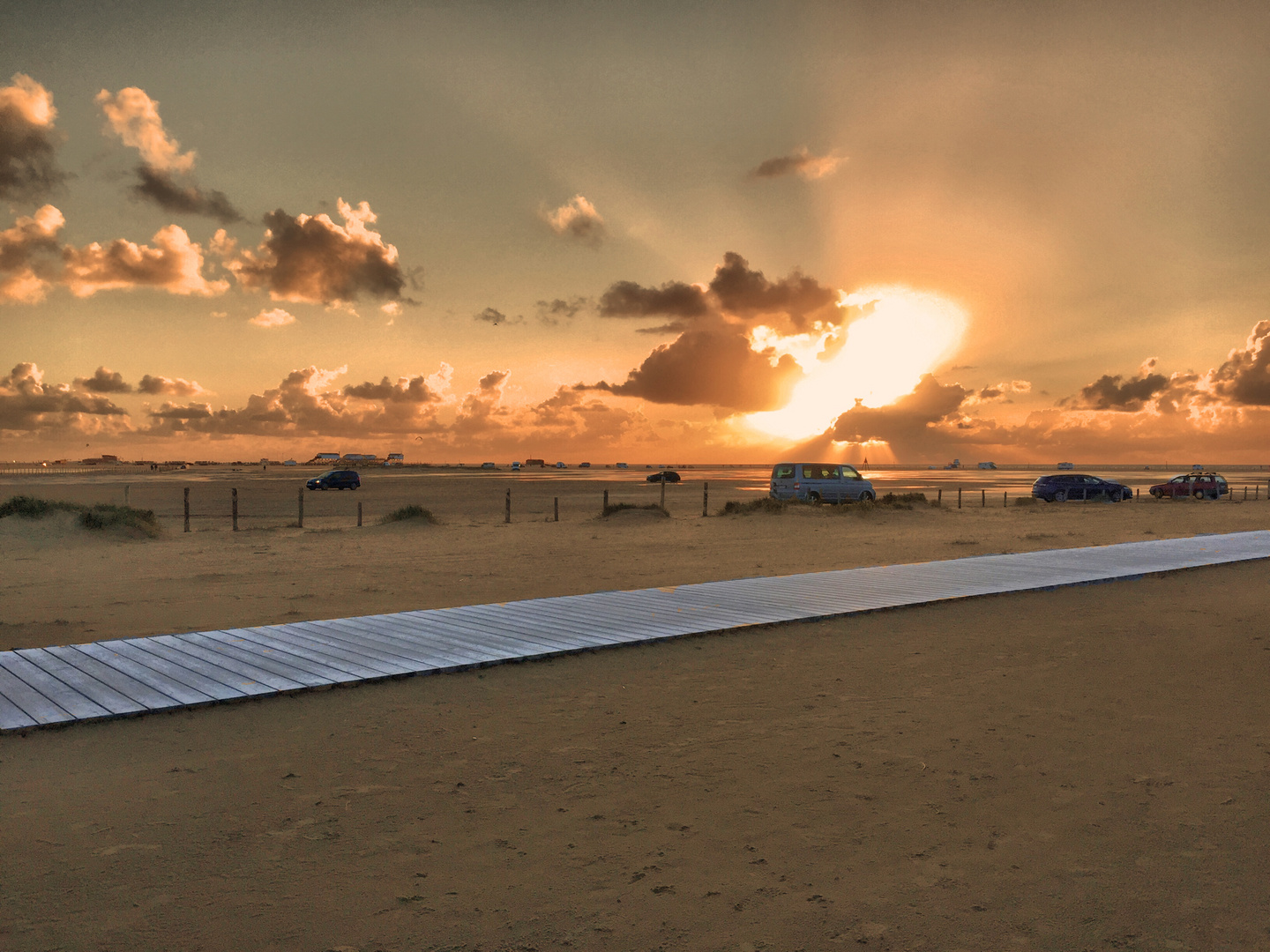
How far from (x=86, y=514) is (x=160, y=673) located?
16.2 metres

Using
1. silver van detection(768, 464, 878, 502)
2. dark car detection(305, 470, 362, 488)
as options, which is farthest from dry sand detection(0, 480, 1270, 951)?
dark car detection(305, 470, 362, 488)

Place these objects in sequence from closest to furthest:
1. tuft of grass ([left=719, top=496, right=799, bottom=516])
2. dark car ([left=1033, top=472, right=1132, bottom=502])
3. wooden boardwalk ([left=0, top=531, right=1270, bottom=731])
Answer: wooden boardwalk ([left=0, top=531, right=1270, bottom=731]), tuft of grass ([left=719, top=496, right=799, bottom=516]), dark car ([left=1033, top=472, right=1132, bottom=502])

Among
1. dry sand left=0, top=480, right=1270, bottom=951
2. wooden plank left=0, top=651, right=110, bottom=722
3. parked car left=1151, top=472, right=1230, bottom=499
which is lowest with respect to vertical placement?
dry sand left=0, top=480, right=1270, bottom=951

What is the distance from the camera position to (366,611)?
10820 millimetres

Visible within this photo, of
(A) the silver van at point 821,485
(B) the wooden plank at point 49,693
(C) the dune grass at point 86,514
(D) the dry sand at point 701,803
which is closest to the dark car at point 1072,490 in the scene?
(A) the silver van at point 821,485

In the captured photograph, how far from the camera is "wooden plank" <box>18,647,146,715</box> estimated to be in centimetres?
632

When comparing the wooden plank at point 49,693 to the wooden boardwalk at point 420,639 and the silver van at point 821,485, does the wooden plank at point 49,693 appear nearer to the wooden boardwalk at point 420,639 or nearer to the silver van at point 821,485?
the wooden boardwalk at point 420,639

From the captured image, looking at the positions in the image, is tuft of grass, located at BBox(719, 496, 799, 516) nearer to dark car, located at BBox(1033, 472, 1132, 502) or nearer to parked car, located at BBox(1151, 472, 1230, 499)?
dark car, located at BBox(1033, 472, 1132, 502)

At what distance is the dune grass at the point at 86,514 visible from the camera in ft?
66.1

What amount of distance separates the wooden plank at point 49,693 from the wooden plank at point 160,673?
0.48m

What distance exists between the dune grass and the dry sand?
12.3 m

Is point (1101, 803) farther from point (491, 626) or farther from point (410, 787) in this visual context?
point (491, 626)

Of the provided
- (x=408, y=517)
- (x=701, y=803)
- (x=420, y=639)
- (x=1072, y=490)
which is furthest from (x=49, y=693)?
(x=1072, y=490)

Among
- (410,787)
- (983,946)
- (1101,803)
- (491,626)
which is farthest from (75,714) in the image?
(1101,803)
